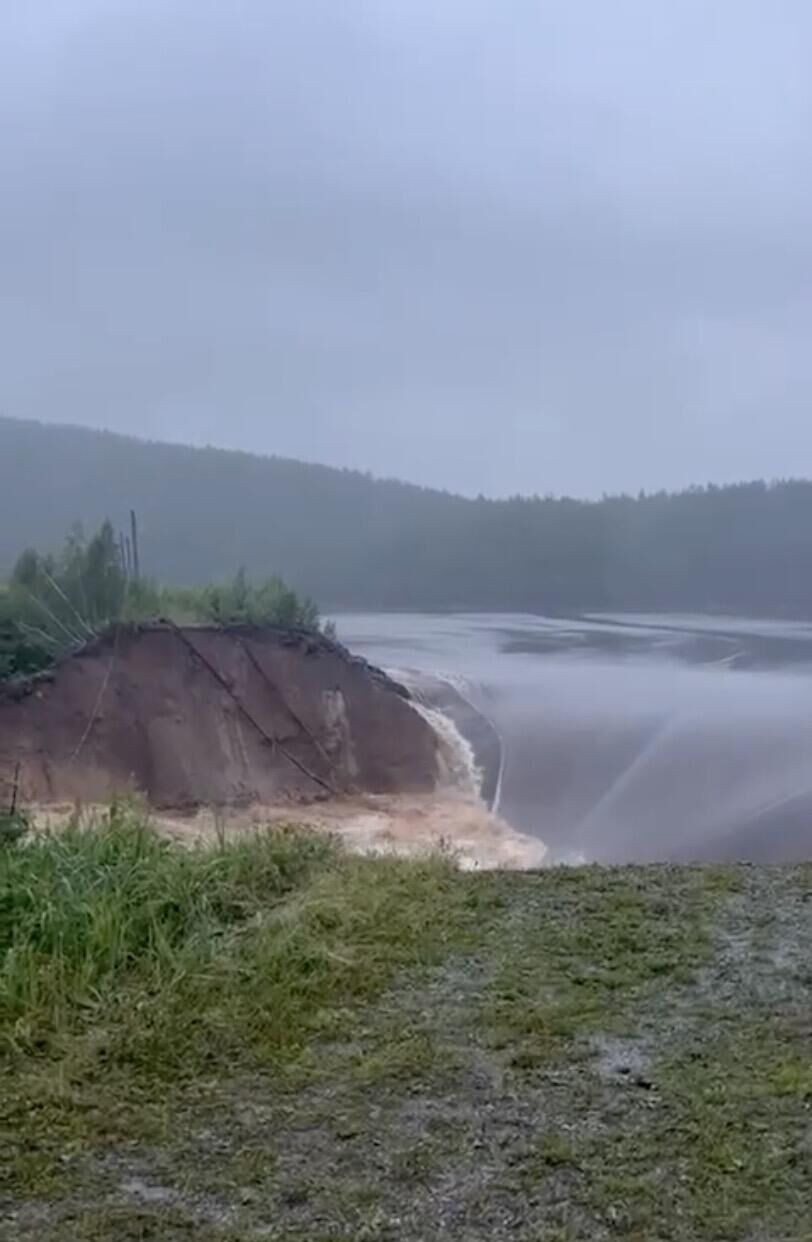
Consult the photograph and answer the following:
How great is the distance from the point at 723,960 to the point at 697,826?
6.00 meters

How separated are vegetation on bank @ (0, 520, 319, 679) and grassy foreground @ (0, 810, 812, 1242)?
7.39 meters

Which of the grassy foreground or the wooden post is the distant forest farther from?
the grassy foreground

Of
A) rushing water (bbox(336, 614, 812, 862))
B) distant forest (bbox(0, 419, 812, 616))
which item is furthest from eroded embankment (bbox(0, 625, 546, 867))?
distant forest (bbox(0, 419, 812, 616))

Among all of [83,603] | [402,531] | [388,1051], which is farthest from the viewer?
[402,531]

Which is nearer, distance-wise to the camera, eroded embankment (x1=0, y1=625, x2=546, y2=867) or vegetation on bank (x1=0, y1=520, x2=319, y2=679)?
eroded embankment (x1=0, y1=625, x2=546, y2=867)

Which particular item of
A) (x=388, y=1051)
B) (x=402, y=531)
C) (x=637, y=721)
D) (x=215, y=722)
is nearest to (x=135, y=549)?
(x=215, y=722)

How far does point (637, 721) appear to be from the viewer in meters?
12.2

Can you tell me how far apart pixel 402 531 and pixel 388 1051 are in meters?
11.1

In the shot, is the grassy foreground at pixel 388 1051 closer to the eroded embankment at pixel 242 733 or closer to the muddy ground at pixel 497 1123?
the muddy ground at pixel 497 1123

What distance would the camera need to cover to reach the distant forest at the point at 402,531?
13.9 metres

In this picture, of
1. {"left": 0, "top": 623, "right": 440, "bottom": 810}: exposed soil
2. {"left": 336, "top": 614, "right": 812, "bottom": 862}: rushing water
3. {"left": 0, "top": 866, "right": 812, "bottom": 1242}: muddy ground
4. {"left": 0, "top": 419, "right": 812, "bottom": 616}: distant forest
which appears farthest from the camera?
{"left": 0, "top": 419, "right": 812, "bottom": 616}: distant forest

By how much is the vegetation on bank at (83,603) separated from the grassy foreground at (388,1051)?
7389 millimetres

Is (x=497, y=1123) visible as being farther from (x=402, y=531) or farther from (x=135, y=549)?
(x=402, y=531)

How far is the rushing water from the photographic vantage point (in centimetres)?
997
